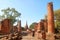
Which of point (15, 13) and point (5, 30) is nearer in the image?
point (5, 30)

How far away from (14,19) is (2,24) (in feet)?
89.5

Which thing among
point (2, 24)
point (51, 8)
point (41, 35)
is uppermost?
point (51, 8)

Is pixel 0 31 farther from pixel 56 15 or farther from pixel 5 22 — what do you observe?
pixel 56 15

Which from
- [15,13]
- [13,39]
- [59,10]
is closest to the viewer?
[13,39]

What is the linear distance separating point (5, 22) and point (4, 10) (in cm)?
2894

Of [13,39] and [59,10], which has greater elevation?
[59,10]

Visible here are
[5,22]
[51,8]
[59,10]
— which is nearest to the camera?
[51,8]

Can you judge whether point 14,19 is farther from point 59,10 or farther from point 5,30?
point 5,30

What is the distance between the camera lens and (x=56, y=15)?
49.1m

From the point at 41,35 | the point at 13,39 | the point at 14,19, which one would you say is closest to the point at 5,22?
the point at 41,35

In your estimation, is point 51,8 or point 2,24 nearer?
point 51,8


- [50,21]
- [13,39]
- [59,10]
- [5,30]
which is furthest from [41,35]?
[59,10]

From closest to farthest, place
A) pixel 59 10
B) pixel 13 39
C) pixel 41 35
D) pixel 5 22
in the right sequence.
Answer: pixel 13 39 < pixel 41 35 < pixel 5 22 < pixel 59 10

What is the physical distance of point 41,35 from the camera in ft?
46.9
